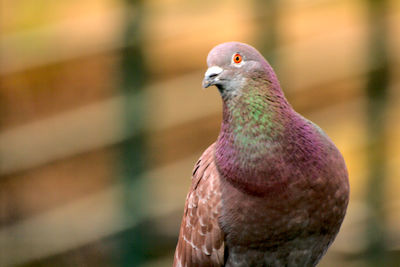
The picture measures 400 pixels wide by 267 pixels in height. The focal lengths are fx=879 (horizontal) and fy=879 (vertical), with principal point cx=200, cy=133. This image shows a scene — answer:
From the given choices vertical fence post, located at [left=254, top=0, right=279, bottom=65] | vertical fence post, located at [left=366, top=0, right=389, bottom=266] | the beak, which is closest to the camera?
the beak

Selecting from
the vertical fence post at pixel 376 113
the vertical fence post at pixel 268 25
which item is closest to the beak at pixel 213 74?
→ the vertical fence post at pixel 268 25

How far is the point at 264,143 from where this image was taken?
9.14 ft

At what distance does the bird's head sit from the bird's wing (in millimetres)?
443

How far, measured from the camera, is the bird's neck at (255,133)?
9.05 ft

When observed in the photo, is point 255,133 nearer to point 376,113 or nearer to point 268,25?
point 268,25

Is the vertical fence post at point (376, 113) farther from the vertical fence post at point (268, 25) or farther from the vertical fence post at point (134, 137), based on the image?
the vertical fence post at point (134, 137)

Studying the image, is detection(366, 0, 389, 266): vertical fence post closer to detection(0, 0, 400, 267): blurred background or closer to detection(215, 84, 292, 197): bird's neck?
detection(0, 0, 400, 267): blurred background

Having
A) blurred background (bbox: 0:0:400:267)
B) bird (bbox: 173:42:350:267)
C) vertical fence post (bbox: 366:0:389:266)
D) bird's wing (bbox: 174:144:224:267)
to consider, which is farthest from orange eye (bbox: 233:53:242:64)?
vertical fence post (bbox: 366:0:389:266)

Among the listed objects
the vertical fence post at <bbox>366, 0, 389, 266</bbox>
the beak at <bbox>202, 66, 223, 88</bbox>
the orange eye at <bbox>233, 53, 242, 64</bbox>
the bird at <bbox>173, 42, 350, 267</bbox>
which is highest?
the orange eye at <bbox>233, 53, 242, 64</bbox>

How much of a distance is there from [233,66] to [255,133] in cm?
24

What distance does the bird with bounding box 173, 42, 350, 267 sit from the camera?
2744 mm

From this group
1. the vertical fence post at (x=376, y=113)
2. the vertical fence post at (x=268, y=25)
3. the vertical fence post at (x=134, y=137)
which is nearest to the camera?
the vertical fence post at (x=134, y=137)

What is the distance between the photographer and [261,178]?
2811 millimetres

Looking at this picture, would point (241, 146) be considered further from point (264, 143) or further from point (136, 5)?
point (136, 5)
